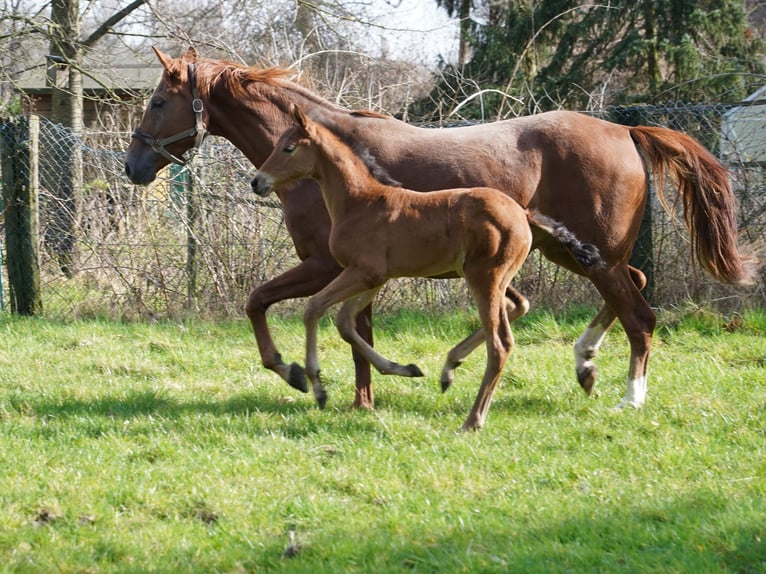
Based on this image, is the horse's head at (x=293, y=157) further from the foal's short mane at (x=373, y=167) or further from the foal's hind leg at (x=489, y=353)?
the foal's hind leg at (x=489, y=353)

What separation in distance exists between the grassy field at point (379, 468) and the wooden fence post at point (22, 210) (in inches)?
87.6

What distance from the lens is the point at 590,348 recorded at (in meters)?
6.63

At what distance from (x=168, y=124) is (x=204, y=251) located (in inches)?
120

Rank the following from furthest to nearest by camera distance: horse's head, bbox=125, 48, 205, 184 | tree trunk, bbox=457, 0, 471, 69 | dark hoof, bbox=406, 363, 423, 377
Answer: tree trunk, bbox=457, 0, 471, 69 < horse's head, bbox=125, 48, 205, 184 < dark hoof, bbox=406, 363, 423, 377

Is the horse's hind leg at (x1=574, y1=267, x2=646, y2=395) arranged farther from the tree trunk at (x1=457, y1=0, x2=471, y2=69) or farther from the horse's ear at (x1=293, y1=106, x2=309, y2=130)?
the tree trunk at (x1=457, y1=0, x2=471, y2=69)

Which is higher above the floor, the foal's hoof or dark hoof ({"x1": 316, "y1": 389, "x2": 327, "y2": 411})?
the foal's hoof

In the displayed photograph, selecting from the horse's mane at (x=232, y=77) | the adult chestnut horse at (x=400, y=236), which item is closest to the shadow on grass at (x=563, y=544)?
the adult chestnut horse at (x=400, y=236)

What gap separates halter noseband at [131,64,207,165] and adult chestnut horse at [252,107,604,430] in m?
1.04

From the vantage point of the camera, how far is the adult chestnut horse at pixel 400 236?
561 centimetres

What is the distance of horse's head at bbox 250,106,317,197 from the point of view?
19.4 ft

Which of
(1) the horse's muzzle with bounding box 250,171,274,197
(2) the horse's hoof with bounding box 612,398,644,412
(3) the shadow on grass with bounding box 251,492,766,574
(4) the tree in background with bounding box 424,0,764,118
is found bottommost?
(2) the horse's hoof with bounding box 612,398,644,412

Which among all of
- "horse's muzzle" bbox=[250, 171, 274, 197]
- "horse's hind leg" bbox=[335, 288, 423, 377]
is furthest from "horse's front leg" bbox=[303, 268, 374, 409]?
"horse's muzzle" bbox=[250, 171, 274, 197]

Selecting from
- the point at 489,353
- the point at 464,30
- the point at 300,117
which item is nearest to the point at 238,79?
the point at 300,117

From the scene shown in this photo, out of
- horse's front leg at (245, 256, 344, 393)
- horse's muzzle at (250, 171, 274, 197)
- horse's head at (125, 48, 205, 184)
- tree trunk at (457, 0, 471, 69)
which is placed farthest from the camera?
tree trunk at (457, 0, 471, 69)
